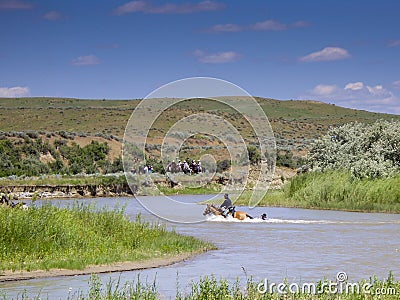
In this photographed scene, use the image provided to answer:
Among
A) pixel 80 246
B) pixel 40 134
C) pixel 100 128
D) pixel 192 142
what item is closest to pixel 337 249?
pixel 80 246

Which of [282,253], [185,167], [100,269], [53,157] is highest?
[185,167]

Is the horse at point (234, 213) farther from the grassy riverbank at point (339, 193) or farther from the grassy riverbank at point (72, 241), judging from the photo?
the grassy riverbank at point (72, 241)

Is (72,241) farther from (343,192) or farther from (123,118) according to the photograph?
(123,118)

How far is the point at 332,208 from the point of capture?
→ 37562mm

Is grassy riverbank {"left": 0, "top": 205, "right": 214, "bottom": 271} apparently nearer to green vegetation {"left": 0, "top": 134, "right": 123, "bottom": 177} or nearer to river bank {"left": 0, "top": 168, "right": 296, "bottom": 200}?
river bank {"left": 0, "top": 168, "right": 296, "bottom": 200}

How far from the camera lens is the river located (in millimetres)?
16484

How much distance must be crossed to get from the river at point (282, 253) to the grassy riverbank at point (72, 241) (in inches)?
42.1

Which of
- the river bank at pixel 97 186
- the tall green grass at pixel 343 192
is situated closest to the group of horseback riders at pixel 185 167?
the river bank at pixel 97 186

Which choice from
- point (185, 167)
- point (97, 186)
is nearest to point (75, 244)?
point (185, 167)

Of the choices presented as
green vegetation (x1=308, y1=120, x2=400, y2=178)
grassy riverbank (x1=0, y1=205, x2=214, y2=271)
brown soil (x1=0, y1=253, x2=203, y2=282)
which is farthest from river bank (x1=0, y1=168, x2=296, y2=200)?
brown soil (x1=0, y1=253, x2=203, y2=282)

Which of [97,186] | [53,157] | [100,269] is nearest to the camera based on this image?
[100,269]

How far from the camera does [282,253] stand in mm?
21891

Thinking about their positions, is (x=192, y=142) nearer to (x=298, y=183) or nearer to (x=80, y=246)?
(x=298, y=183)

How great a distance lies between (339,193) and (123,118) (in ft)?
249
